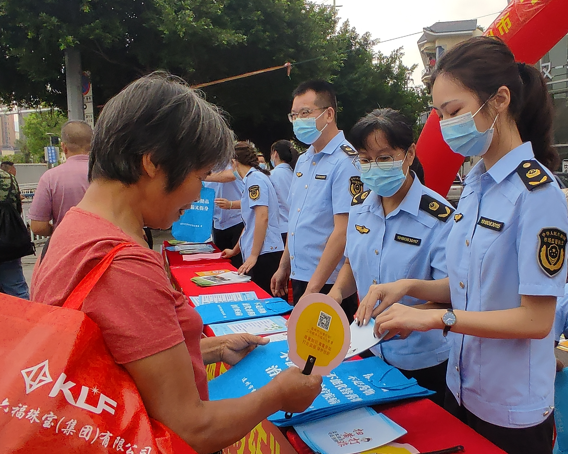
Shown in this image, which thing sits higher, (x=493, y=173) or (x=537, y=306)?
(x=493, y=173)

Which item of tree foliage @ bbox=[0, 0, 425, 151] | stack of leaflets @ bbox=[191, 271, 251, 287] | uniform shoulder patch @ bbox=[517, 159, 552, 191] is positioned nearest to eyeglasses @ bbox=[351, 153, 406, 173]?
uniform shoulder patch @ bbox=[517, 159, 552, 191]

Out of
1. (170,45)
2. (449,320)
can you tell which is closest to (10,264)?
(449,320)

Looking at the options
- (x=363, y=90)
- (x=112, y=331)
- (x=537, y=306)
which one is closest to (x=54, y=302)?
(x=112, y=331)

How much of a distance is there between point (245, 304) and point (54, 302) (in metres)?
1.46

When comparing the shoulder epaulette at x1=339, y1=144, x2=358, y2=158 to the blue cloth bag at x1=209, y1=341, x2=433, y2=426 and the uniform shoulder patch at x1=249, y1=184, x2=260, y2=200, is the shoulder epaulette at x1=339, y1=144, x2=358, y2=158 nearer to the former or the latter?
the uniform shoulder patch at x1=249, y1=184, x2=260, y2=200

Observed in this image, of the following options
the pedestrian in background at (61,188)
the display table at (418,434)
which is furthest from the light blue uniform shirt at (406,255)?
the pedestrian in background at (61,188)

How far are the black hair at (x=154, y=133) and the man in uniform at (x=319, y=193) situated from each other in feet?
4.90

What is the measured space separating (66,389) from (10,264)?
3895 millimetres

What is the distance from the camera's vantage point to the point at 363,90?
596 inches

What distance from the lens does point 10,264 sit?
3.99 meters

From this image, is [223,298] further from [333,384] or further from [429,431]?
[429,431]

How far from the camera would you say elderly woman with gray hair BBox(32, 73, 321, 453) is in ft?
2.60

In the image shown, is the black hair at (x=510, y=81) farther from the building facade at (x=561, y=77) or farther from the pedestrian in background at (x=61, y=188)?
the building facade at (x=561, y=77)

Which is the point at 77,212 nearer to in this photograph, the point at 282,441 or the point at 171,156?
the point at 171,156
